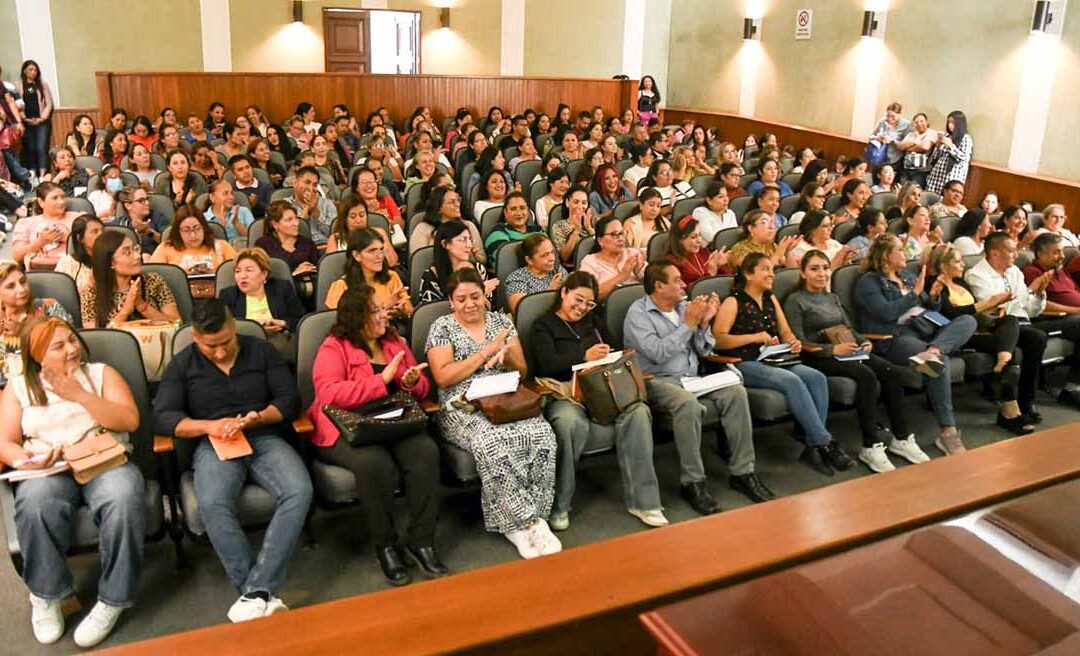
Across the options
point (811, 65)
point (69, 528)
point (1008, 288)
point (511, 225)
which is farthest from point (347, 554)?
point (811, 65)

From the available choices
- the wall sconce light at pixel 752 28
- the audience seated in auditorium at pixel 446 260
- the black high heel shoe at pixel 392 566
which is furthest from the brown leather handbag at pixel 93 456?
the wall sconce light at pixel 752 28

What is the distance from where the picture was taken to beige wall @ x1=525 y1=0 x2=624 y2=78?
13.5 m

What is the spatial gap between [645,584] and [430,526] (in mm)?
2113

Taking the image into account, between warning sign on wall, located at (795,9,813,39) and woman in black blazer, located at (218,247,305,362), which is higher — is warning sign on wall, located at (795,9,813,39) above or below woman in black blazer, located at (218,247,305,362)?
above

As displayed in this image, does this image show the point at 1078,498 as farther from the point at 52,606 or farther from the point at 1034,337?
the point at 1034,337

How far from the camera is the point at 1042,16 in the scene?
807 cm

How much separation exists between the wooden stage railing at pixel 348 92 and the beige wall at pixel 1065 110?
556 centimetres

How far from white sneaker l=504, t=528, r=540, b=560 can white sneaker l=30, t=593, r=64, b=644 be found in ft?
4.96

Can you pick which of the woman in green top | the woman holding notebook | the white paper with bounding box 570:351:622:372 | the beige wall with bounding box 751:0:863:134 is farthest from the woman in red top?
the beige wall with bounding box 751:0:863:134

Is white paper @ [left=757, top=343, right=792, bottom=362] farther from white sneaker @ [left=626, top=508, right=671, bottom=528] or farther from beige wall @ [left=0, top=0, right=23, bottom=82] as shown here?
beige wall @ [left=0, top=0, right=23, bottom=82]

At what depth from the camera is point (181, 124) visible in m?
10.1

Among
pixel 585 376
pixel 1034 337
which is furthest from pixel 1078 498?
pixel 1034 337

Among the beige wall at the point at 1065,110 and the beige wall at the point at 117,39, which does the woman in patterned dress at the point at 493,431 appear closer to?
the beige wall at the point at 1065,110

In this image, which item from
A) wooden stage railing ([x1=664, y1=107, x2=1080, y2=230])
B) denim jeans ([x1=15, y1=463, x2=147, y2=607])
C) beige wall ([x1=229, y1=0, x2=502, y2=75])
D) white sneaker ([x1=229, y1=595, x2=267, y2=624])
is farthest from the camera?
beige wall ([x1=229, y1=0, x2=502, y2=75])
